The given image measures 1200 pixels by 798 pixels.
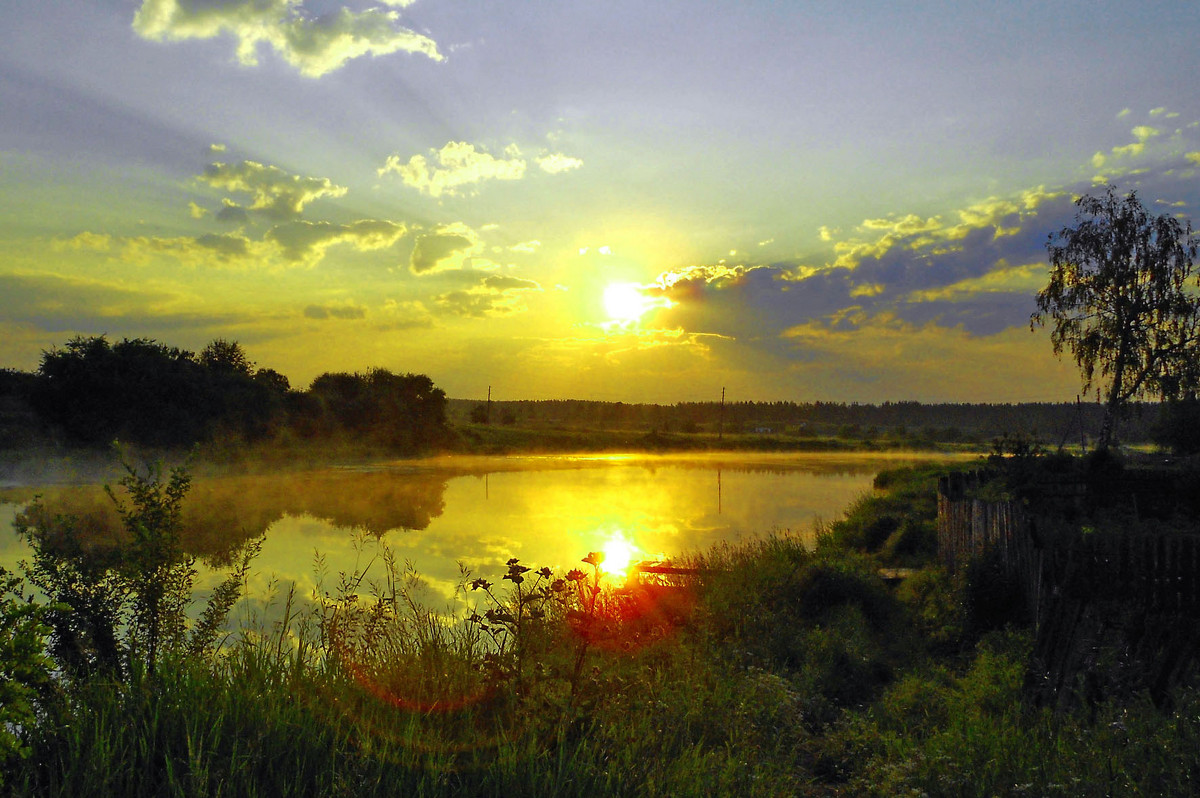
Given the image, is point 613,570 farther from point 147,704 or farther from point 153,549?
point 147,704

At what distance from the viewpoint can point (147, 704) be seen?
440cm

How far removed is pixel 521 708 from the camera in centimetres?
496

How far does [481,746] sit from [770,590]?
28.9 ft

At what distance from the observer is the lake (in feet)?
58.1

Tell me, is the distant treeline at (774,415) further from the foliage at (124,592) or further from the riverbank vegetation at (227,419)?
the foliage at (124,592)

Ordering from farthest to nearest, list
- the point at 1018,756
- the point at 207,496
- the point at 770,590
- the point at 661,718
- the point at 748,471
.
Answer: the point at 748,471, the point at 207,496, the point at 770,590, the point at 661,718, the point at 1018,756

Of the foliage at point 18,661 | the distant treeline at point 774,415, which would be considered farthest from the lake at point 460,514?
the distant treeline at point 774,415

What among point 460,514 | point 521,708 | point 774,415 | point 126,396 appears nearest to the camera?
point 521,708

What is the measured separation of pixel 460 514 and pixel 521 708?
880 inches

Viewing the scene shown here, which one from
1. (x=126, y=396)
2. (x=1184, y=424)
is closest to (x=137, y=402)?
(x=126, y=396)

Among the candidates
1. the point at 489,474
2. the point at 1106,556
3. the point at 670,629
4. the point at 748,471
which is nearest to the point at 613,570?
the point at 670,629

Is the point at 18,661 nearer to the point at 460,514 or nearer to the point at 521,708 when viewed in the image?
the point at 521,708

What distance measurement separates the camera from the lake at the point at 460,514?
17.7m

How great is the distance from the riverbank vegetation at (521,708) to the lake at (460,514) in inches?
147
